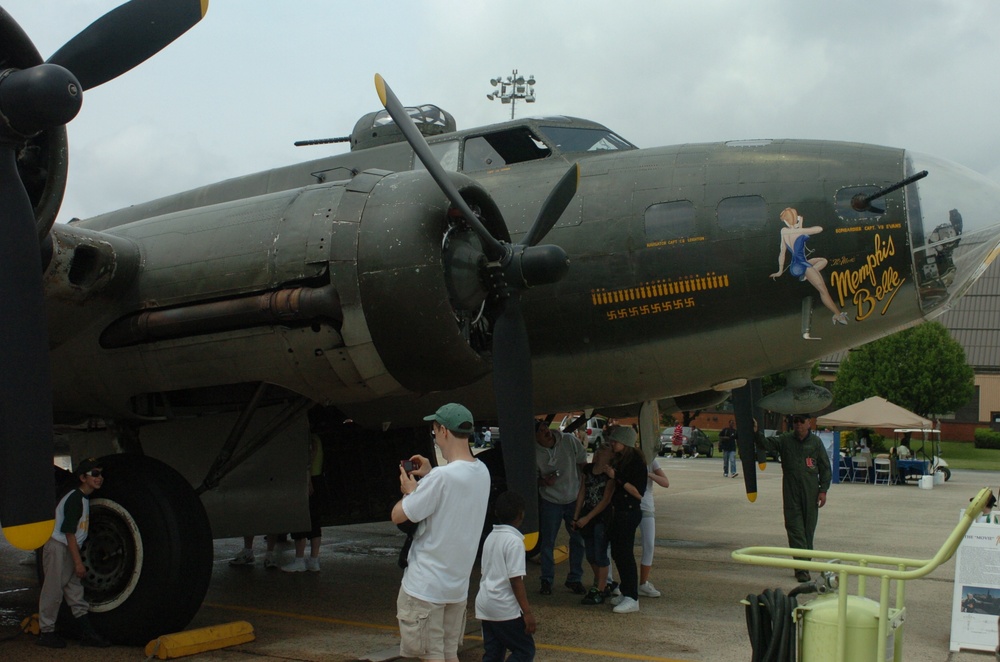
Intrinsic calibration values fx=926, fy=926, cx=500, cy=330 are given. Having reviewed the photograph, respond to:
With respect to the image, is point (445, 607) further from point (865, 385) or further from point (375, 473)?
point (865, 385)

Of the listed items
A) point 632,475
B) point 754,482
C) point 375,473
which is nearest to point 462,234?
point 632,475

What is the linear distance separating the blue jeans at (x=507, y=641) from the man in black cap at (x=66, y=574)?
136 inches

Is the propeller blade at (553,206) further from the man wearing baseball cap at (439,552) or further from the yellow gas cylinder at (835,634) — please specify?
the yellow gas cylinder at (835,634)

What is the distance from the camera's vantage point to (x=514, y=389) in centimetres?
734

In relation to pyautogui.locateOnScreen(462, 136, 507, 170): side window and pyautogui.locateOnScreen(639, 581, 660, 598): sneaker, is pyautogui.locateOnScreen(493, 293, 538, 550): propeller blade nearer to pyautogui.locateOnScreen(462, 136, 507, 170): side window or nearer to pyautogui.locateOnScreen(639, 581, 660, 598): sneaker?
pyautogui.locateOnScreen(639, 581, 660, 598): sneaker

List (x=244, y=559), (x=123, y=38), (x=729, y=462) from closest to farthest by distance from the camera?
(x=123, y=38) < (x=244, y=559) < (x=729, y=462)

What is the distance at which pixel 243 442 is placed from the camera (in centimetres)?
886

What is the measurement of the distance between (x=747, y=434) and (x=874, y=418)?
60.2ft

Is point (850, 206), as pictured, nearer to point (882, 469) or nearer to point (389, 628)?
point (389, 628)

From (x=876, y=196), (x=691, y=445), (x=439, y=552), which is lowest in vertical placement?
(x=691, y=445)

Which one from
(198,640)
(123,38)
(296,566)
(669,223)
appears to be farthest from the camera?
(296,566)

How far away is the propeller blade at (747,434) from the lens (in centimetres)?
1034

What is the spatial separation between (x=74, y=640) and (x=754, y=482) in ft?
22.8

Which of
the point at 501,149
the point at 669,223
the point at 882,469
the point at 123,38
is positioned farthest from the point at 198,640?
the point at 882,469
